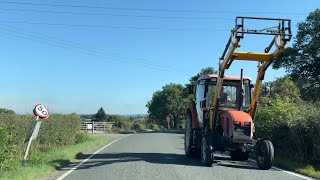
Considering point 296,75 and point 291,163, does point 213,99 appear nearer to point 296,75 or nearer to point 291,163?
point 291,163

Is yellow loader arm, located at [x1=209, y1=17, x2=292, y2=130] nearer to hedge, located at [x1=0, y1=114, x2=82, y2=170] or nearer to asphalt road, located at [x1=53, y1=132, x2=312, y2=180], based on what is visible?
asphalt road, located at [x1=53, y1=132, x2=312, y2=180]

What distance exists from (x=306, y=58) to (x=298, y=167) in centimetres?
2918

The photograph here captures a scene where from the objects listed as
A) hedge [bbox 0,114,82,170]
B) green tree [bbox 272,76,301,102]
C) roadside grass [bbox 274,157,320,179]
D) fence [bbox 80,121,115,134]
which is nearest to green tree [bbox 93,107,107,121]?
fence [bbox 80,121,115,134]

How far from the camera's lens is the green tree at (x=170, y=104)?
80750mm

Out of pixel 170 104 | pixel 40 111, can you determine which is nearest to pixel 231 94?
pixel 40 111

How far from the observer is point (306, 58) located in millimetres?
40875

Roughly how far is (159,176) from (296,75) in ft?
107

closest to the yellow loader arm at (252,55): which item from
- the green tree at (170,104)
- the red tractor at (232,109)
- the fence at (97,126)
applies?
the red tractor at (232,109)

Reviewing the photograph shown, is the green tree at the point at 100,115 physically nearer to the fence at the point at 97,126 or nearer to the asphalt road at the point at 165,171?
the fence at the point at 97,126

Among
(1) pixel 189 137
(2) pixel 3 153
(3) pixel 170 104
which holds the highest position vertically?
(3) pixel 170 104

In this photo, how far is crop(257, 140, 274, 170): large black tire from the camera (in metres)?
13.3

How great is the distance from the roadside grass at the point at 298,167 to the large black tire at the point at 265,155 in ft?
2.61

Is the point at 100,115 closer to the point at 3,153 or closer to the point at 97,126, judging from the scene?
the point at 97,126

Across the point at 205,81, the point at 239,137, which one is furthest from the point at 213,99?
the point at 239,137
